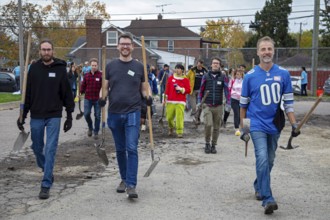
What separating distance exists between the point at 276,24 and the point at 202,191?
157ft

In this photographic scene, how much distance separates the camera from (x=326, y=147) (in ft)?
34.1

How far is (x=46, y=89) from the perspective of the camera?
6.21 m

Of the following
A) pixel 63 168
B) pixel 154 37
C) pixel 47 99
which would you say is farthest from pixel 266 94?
pixel 154 37

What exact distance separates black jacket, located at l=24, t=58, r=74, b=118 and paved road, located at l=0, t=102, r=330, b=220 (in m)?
1.11

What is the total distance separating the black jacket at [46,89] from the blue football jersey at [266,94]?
2555mm

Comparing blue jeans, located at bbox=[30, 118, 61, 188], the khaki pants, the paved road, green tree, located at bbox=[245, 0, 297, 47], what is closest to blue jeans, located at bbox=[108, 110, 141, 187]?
the paved road

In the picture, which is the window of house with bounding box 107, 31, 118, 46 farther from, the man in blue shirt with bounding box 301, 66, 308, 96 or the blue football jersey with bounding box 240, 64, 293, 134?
the blue football jersey with bounding box 240, 64, 293, 134

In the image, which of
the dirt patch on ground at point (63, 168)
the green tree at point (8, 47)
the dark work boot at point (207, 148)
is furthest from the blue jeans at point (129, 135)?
the green tree at point (8, 47)

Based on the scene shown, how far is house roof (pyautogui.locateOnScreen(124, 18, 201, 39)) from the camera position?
59066mm

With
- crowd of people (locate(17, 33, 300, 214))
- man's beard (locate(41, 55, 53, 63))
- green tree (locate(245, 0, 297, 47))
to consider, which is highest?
green tree (locate(245, 0, 297, 47))

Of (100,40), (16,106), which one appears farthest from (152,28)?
(16,106)

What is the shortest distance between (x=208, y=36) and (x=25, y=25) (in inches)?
1320

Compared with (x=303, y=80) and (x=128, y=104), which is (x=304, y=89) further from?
(x=128, y=104)

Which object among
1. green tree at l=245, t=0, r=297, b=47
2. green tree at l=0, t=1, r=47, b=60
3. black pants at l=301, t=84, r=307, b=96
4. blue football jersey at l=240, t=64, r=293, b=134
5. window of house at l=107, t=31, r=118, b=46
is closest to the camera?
blue football jersey at l=240, t=64, r=293, b=134
